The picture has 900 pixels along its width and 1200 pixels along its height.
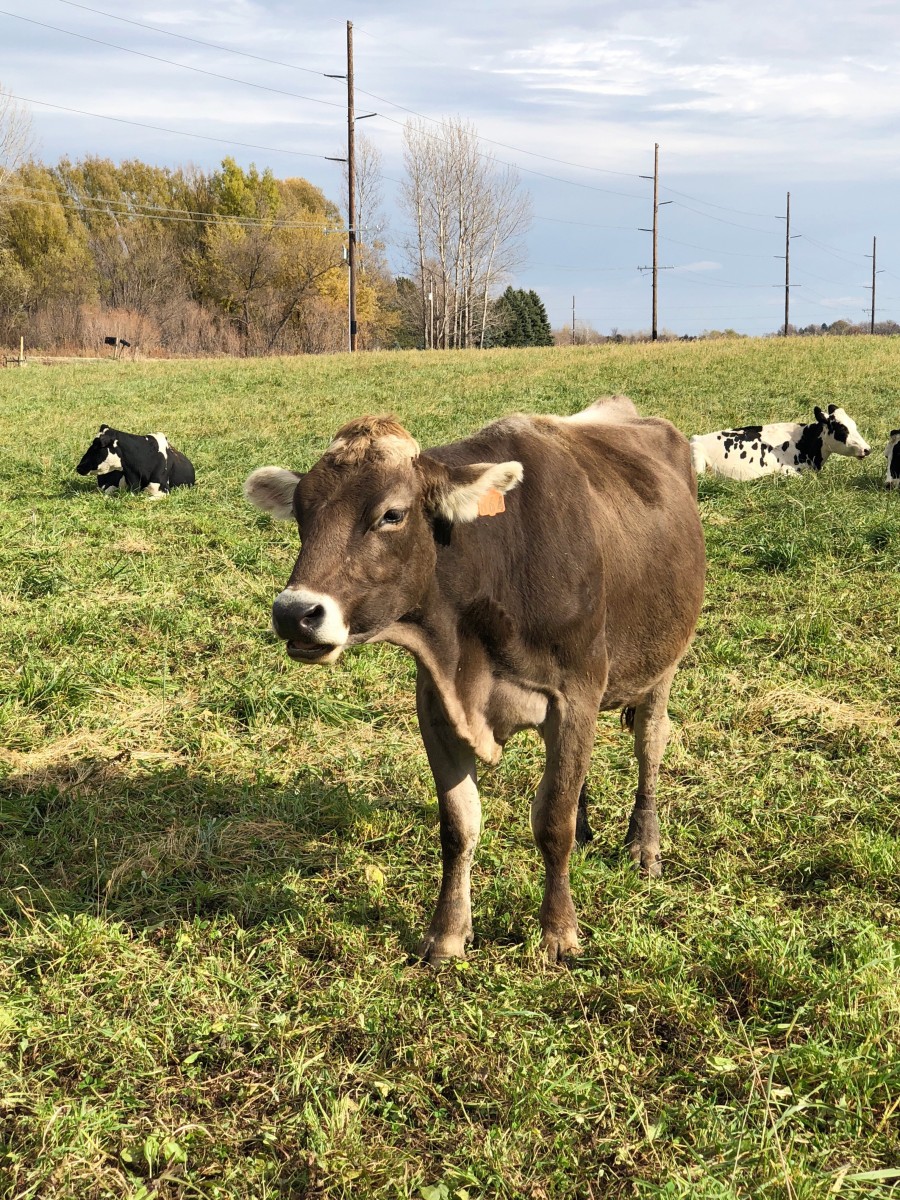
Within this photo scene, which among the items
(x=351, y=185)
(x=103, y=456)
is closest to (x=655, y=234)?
(x=351, y=185)

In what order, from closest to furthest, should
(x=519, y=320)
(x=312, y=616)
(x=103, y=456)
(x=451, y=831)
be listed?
(x=312, y=616)
(x=451, y=831)
(x=103, y=456)
(x=519, y=320)

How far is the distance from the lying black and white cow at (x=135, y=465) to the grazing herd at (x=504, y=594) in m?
8.21

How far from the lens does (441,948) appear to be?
3.64 metres

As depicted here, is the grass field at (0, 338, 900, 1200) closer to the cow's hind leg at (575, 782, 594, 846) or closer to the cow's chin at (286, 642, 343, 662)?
the cow's hind leg at (575, 782, 594, 846)

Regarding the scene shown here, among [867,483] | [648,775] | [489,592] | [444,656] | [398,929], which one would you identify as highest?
[867,483]

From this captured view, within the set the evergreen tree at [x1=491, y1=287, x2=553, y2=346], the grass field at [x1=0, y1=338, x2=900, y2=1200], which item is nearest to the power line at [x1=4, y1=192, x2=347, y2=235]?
the evergreen tree at [x1=491, y1=287, x2=553, y2=346]

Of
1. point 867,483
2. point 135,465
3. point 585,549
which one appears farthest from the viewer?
point 135,465

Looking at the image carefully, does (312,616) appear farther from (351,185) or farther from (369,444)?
→ (351,185)

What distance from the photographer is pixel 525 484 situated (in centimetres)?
362

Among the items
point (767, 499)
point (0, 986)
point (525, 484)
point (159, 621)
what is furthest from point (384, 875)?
point (767, 499)

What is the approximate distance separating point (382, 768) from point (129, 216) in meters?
68.4

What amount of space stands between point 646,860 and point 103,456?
9.61 metres

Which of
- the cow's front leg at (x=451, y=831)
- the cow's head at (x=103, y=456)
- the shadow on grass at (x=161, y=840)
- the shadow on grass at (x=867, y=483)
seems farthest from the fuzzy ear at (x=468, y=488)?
the cow's head at (x=103, y=456)

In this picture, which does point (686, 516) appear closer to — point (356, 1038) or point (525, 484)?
point (525, 484)
